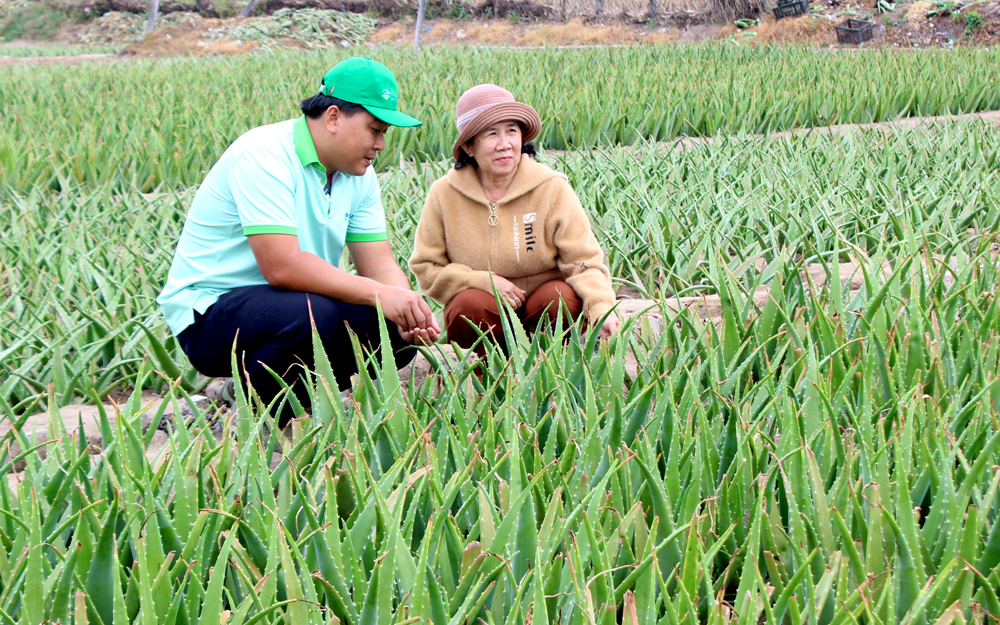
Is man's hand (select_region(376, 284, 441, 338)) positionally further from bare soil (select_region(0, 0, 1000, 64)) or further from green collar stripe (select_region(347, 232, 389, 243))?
bare soil (select_region(0, 0, 1000, 64))

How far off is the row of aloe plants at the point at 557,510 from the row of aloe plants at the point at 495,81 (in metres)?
2.87

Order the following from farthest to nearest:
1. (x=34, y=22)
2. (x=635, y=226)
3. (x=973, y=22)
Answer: (x=34, y=22)
(x=973, y=22)
(x=635, y=226)

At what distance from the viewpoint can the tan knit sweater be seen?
6.82 feet

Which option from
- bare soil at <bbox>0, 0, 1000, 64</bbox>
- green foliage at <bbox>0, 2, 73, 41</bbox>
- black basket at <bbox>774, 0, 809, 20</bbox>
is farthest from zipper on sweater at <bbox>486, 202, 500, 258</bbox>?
green foliage at <bbox>0, 2, 73, 41</bbox>

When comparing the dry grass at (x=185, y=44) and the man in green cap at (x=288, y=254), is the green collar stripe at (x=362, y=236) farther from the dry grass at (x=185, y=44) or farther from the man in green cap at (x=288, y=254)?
the dry grass at (x=185, y=44)

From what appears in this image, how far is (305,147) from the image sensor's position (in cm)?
194

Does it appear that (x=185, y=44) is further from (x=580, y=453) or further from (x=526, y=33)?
(x=580, y=453)

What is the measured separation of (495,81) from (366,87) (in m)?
5.37

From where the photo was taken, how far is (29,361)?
181 cm

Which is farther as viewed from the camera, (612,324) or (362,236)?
(362,236)

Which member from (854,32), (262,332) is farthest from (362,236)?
(854,32)

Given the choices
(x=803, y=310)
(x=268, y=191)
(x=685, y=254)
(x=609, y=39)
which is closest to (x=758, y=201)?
(x=685, y=254)

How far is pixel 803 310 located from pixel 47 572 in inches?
55.8

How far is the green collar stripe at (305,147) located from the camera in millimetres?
1935
